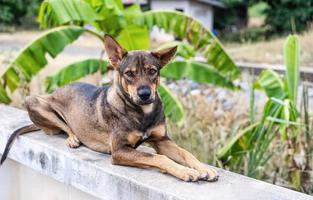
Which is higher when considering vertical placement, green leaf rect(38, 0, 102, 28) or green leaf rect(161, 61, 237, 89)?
green leaf rect(38, 0, 102, 28)

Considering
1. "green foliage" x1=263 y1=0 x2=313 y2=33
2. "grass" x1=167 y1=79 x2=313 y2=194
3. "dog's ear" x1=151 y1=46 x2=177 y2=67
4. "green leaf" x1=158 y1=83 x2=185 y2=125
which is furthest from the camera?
"green foliage" x1=263 y1=0 x2=313 y2=33

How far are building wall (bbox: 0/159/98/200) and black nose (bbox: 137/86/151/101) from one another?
0.78m

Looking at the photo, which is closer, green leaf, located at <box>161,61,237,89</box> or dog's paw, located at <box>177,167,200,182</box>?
dog's paw, located at <box>177,167,200,182</box>

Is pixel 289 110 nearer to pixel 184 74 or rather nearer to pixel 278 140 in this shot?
pixel 278 140

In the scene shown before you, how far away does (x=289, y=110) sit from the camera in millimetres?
4676

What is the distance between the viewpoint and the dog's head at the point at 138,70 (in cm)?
279

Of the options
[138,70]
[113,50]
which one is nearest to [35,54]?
[113,50]

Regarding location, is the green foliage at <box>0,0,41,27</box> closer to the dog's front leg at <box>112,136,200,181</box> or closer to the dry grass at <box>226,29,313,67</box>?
the dry grass at <box>226,29,313,67</box>

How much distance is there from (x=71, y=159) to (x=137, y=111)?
56cm

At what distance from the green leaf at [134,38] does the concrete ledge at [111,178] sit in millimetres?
2745

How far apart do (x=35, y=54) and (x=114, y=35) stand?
1066 millimetres

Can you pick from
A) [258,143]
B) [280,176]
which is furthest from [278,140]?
[258,143]

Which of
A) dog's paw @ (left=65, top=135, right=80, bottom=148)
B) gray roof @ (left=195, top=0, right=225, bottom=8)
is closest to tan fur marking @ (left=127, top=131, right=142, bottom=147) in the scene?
dog's paw @ (left=65, top=135, right=80, bottom=148)

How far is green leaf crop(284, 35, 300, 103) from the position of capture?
4.88m
